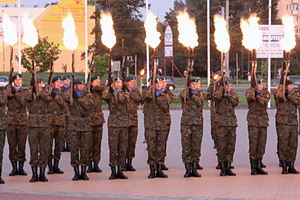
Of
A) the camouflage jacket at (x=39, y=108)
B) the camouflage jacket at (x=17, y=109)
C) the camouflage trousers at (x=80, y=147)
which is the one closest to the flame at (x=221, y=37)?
the camouflage trousers at (x=80, y=147)

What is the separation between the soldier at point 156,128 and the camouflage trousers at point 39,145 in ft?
→ 6.17

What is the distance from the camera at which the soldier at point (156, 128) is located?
1201 cm

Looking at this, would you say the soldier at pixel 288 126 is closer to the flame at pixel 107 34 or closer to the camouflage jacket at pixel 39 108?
the flame at pixel 107 34

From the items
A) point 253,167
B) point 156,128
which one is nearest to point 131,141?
point 156,128

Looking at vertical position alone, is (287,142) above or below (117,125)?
below

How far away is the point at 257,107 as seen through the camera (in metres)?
12.5

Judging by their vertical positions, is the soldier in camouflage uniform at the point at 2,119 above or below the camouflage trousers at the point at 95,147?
above

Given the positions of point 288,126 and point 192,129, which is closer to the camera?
point 192,129

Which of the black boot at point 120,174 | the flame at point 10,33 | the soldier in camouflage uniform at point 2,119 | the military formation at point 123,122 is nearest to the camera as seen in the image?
the soldier in camouflage uniform at point 2,119

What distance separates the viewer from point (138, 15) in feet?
183

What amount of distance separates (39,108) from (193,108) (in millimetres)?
2839

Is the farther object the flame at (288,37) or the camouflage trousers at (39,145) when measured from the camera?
the flame at (288,37)

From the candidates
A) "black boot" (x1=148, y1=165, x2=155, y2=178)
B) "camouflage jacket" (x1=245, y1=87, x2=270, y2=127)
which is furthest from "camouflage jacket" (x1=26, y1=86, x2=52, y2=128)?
"camouflage jacket" (x1=245, y1=87, x2=270, y2=127)

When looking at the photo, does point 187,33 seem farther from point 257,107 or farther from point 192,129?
point 257,107
